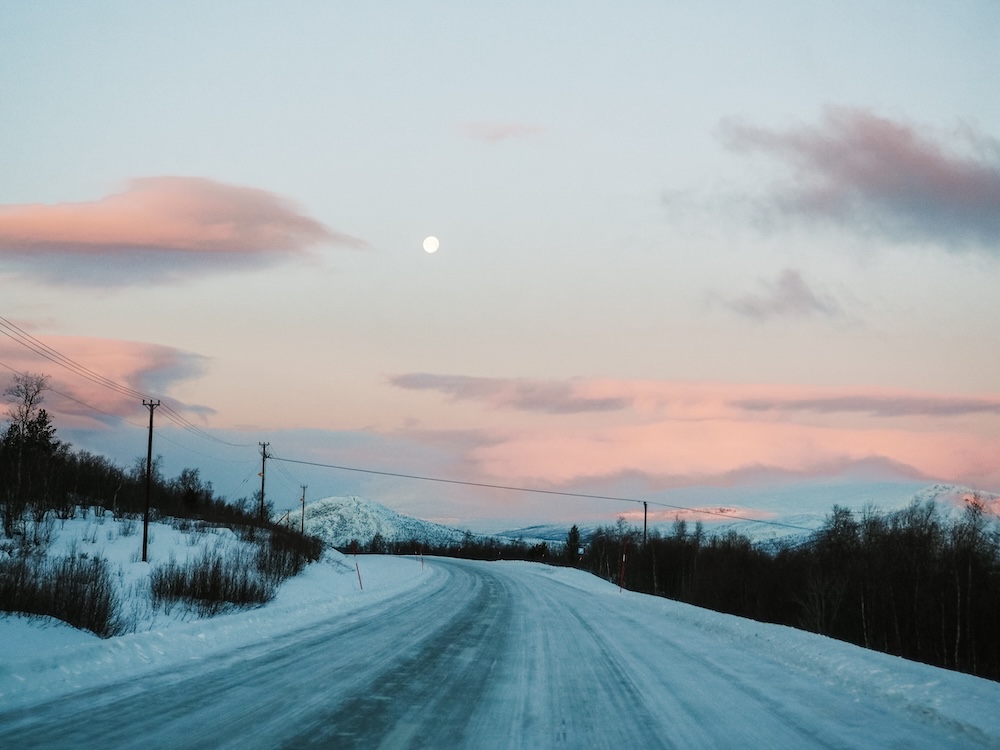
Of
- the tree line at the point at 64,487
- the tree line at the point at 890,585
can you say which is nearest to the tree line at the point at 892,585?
the tree line at the point at 890,585

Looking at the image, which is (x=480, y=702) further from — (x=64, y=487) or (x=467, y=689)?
(x=64, y=487)

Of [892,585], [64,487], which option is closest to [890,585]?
[892,585]

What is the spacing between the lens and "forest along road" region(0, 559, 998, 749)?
7.32 m

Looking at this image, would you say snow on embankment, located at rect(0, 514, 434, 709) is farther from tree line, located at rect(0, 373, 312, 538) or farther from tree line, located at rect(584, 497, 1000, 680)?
tree line, located at rect(584, 497, 1000, 680)

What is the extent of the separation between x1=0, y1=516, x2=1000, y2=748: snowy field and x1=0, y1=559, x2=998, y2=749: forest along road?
0.13 feet

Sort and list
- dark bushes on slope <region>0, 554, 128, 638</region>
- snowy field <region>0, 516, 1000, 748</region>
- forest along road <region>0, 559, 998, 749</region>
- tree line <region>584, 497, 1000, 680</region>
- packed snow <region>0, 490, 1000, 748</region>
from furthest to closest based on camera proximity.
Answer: tree line <region>584, 497, 1000, 680</region> < dark bushes on slope <region>0, 554, 128, 638</region> < packed snow <region>0, 490, 1000, 748</region> < snowy field <region>0, 516, 1000, 748</region> < forest along road <region>0, 559, 998, 749</region>

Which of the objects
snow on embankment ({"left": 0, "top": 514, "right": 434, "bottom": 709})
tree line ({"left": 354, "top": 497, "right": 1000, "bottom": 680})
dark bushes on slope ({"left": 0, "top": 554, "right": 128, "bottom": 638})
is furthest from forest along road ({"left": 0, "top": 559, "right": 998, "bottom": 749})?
tree line ({"left": 354, "top": 497, "right": 1000, "bottom": 680})

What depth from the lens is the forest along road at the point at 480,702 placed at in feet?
24.0

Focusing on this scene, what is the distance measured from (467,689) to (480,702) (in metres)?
0.85

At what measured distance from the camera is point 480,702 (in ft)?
30.1

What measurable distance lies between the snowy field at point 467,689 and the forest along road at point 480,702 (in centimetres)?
4

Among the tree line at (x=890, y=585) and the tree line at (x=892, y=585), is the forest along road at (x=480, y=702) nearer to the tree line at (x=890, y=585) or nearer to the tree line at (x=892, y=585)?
the tree line at (x=890, y=585)

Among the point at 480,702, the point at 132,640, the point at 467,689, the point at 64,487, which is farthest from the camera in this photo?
the point at 64,487

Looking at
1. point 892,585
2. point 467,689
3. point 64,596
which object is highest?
point 64,596
